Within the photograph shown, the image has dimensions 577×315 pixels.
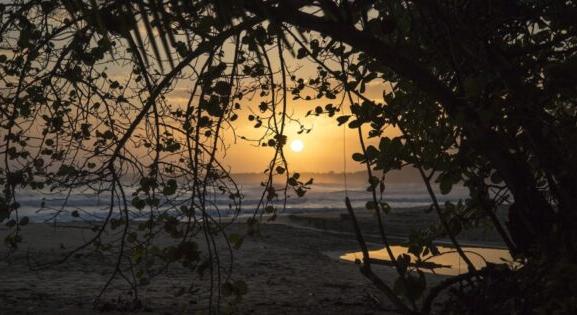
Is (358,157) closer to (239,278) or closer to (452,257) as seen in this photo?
(239,278)

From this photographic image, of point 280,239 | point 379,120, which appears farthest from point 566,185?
point 280,239

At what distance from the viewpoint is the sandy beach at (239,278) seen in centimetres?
685

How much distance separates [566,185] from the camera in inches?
116

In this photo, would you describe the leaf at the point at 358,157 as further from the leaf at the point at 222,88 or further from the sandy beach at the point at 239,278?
the sandy beach at the point at 239,278

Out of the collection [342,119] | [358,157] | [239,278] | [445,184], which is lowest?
[239,278]

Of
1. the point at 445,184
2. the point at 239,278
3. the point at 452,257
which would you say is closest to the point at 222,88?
the point at 445,184

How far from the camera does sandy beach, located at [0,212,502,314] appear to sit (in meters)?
6.85

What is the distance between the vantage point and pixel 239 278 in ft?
32.1

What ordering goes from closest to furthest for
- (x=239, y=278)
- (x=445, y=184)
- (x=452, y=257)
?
(x=445, y=184) < (x=239, y=278) < (x=452, y=257)

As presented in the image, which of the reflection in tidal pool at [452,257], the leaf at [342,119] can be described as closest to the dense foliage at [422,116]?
the leaf at [342,119]

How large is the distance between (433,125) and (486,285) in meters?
1.45

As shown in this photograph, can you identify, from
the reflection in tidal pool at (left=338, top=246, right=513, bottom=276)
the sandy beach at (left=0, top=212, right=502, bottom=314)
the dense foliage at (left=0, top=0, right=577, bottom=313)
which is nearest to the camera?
the dense foliage at (left=0, top=0, right=577, bottom=313)

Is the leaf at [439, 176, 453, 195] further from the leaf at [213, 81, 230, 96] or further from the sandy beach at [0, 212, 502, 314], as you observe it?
the sandy beach at [0, 212, 502, 314]

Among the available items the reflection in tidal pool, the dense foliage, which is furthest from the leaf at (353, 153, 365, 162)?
the reflection in tidal pool
